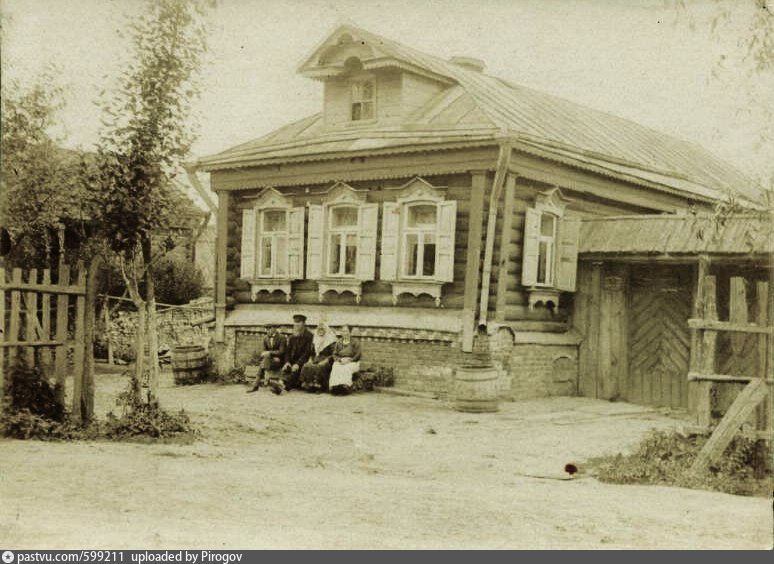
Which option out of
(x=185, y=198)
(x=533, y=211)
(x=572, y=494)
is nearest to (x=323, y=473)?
(x=572, y=494)

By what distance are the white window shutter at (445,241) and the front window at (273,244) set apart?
11.6 ft

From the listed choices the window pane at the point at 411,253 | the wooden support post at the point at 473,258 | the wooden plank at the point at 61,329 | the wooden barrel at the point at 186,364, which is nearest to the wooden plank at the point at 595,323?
the wooden support post at the point at 473,258

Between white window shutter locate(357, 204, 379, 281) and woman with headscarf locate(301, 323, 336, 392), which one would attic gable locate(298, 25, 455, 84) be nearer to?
white window shutter locate(357, 204, 379, 281)

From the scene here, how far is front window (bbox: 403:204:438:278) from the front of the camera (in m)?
14.8

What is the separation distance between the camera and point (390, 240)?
15.1 metres

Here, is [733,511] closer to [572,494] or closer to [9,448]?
[572,494]

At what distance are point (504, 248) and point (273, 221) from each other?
5103mm

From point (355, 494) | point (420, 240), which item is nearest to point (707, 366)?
point (355, 494)

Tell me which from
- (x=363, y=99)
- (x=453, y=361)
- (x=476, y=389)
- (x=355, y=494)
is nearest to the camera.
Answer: (x=355, y=494)

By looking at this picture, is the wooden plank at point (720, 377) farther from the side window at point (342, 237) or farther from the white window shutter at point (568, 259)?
the side window at point (342, 237)

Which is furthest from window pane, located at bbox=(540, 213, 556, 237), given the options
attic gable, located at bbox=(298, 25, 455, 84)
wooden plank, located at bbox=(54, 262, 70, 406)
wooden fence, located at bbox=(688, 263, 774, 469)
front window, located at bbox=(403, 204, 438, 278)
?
wooden plank, located at bbox=(54, 262, 70, 406)

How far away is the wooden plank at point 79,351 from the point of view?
10070 millimetres

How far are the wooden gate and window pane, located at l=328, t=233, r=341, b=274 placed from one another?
5147mm

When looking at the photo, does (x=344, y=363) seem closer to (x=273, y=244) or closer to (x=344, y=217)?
(x=344, y=217)
